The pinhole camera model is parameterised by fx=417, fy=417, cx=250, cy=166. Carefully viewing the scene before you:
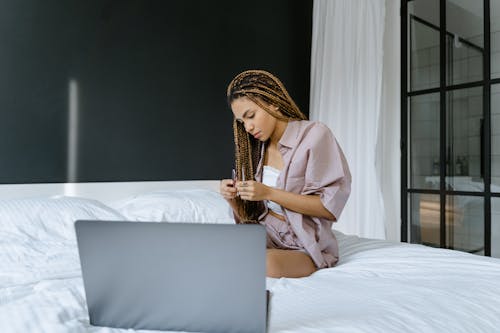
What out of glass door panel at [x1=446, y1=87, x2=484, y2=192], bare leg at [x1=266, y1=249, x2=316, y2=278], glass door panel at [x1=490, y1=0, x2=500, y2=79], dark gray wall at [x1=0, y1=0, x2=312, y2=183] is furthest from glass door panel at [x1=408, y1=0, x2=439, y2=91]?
bare leg at [x1=266, y1=249, x2=316, y2=278]

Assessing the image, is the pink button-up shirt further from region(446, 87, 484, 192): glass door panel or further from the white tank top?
region(446, 87, 484, 192): glass door panel

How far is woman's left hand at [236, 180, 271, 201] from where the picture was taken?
1247mm

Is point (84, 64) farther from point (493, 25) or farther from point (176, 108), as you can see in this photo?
point (493, 25)

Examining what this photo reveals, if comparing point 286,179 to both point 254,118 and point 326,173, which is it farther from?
point 254,118

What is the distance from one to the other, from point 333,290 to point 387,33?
249 centimetres

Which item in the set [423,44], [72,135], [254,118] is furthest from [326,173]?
[423,44]

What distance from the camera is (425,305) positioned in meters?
0.91

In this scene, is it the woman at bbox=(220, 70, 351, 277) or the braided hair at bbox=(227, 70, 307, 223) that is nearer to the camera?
the woman at bbox=(220, 70, 351, 277)

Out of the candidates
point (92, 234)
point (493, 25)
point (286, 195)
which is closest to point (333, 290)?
point (286, 195)

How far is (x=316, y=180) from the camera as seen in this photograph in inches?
52.9

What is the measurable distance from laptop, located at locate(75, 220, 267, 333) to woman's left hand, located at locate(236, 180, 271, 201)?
57 cm

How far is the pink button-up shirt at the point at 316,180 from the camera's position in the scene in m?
1.32

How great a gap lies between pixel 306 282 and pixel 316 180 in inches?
13.6

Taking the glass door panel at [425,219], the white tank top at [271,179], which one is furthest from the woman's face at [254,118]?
the glass door panel at [425,219]
